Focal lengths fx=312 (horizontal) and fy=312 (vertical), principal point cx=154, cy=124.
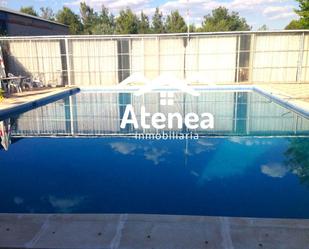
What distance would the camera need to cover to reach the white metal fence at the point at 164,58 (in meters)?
15.5

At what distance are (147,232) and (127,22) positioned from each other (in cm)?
3411

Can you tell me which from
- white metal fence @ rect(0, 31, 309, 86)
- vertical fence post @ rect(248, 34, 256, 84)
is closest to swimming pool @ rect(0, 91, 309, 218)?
vertical fence post @ rect(248, 34, 256, 84)

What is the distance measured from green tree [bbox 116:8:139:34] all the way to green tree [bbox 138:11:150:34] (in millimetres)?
825

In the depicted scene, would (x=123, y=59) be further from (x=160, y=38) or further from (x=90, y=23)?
(x=90, y=23)

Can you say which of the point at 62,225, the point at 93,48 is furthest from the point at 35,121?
the point at 93,48

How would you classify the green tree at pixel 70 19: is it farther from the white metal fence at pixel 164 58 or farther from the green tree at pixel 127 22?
the white metal fence at pixel 164 58

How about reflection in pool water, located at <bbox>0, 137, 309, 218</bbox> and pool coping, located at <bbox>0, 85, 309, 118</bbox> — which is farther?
pool coping, located at <bbox>0, 85, 309, 118</bbox>

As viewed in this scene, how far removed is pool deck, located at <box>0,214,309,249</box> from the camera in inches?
104

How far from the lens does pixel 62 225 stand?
2.98 meters

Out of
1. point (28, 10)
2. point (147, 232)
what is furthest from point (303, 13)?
point (28, 10)

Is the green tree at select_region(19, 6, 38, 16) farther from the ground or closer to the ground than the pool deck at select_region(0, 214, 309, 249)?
farther from the ground

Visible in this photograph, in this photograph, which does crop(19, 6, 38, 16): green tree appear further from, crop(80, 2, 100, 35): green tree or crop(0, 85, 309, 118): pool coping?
crop(0, 85, 309, 118): pool coping

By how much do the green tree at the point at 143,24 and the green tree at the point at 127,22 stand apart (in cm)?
83

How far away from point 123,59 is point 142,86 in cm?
175
